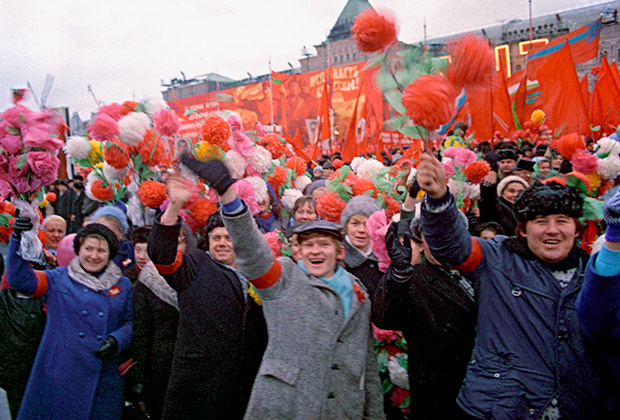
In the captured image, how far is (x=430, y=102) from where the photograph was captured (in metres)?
1.82

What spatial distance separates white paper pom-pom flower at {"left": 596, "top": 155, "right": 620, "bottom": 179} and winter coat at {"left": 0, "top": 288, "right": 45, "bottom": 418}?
452cm

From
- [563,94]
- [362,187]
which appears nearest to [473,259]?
[362,187]

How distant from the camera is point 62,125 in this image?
3053mm

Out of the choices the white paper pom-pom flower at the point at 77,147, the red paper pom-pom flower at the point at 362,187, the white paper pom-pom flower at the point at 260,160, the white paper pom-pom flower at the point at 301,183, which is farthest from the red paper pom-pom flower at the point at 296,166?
the white paper pom-pom flower at the point at 77,147

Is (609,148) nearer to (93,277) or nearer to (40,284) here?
(93,277)

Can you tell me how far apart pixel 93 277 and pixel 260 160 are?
5.66ft

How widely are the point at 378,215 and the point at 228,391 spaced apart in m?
1.34

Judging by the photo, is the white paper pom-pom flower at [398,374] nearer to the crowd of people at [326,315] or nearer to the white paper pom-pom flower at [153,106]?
the crowd of people at [326,315]

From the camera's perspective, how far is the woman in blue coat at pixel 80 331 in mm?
2812

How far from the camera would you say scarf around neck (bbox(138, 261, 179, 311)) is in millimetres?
2818

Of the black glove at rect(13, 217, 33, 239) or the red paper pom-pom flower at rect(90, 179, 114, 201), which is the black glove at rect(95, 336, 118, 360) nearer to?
the black glove at rect(13, 217, 33, 239)

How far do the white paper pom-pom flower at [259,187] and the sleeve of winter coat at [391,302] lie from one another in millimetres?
1945

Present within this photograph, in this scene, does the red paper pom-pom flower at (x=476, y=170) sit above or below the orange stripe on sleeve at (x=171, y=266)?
above

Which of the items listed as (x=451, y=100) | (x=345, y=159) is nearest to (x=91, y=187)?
(x=451, y=100)
